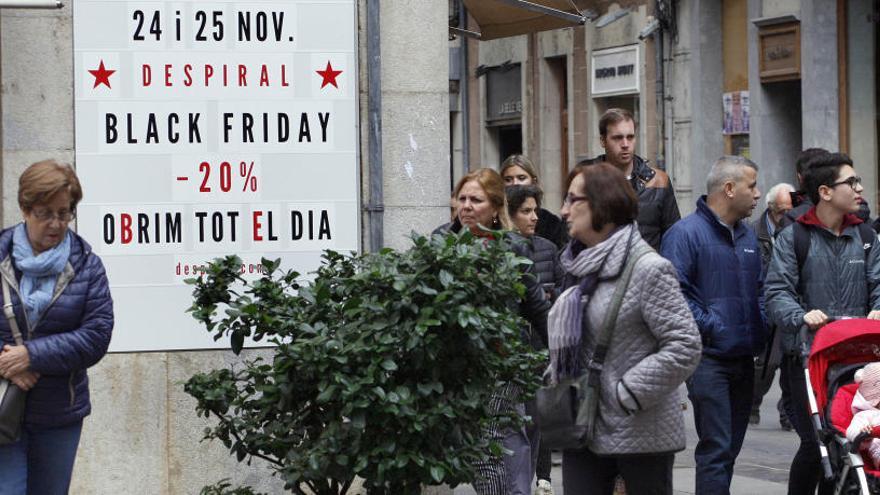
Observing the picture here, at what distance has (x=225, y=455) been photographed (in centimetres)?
955

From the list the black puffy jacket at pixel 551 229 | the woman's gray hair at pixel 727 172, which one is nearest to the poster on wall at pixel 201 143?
the black puffy jacket at pixel 551 229

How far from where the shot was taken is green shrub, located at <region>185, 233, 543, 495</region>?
6.62m

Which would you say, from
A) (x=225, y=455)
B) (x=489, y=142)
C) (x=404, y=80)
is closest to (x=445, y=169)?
(x=404, y=80)

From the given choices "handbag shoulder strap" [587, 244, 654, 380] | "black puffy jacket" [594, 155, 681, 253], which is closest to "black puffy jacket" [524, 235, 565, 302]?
"black puffy jacket" [594, 155, 681, 253]

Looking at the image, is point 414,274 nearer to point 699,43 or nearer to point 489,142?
point 699,43

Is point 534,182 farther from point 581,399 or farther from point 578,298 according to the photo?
point 581,399

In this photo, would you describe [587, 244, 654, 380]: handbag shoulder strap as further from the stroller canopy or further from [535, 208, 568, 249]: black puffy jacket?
[535, 208, 568, 249]: black puffy jacket

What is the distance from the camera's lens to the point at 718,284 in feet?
30.2

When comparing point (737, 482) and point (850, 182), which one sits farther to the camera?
point (737, 482)

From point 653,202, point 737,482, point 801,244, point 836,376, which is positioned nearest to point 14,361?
point 836,376

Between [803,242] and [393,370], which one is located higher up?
[803,242]

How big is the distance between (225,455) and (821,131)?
593 inches

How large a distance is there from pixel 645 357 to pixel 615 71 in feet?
72.9

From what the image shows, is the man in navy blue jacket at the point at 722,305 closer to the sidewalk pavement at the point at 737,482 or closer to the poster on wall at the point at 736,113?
the sidewalk pavement at the point at 737,482
